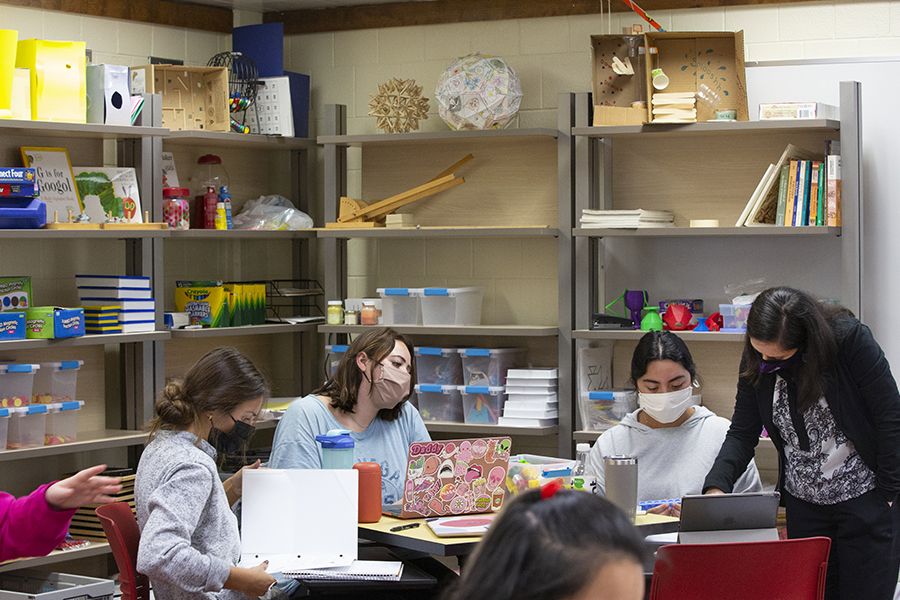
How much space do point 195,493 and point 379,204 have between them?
218 centimetres

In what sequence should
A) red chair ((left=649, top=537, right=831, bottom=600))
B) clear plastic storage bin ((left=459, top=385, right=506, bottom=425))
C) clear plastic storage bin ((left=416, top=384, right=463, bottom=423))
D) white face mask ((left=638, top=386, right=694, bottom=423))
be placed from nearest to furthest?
red chair ((left=649, top=537, right=831, bottom=600)) < white face mask ((left=638, top=386, right=694, bottom=423)) < clear plastic storage bin ((left=459, top=385, right=506, bottom=425)) < clear plastic storage bin ((left=416, top=384, right=463, bottom=423))

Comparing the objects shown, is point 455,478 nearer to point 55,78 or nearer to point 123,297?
point 123,297

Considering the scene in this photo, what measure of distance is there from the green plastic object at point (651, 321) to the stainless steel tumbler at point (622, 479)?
138 cm

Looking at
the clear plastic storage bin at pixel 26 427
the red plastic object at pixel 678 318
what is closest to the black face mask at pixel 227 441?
the clear plastic storage bin at pixel 26 427

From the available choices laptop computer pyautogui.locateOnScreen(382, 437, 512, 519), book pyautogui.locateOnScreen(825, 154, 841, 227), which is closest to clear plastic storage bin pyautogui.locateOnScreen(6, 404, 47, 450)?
laptop computer pyautogui.locateOnScreen(382, 437, 512, 519)

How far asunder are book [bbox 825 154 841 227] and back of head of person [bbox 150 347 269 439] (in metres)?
2.28

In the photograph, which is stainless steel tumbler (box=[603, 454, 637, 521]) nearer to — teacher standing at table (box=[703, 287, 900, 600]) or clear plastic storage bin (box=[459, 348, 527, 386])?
teacher standing at table (box=[703, 287, 900, 600])

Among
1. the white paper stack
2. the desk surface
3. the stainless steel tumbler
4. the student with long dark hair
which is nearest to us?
the student with long dark hair

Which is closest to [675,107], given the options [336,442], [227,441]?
[336,442]

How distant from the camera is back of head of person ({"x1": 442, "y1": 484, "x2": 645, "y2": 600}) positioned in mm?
975

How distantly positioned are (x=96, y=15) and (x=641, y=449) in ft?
9.75

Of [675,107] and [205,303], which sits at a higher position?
[675,107]

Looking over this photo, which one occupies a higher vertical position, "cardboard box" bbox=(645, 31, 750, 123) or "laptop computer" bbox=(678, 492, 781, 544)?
"cardboard box" bbox=(645, 31, 750, 123)

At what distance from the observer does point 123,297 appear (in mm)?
3875
